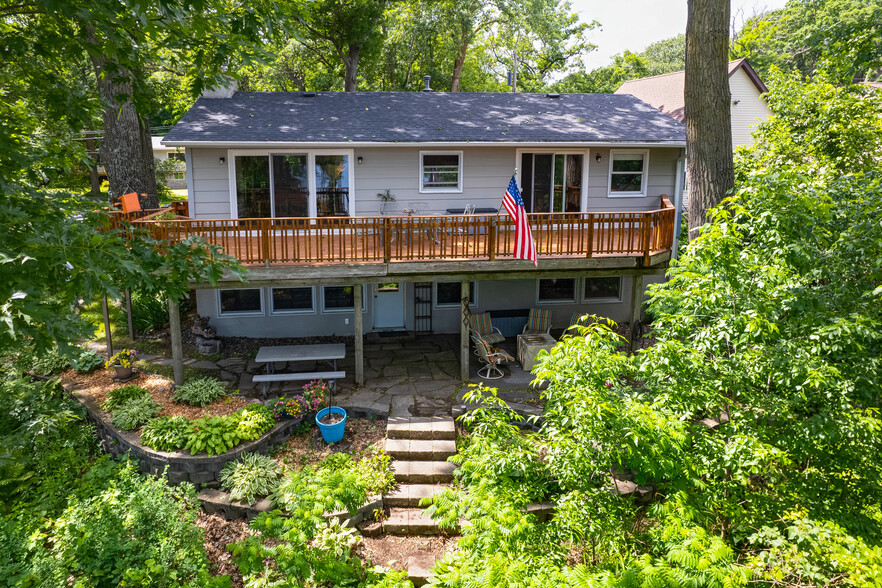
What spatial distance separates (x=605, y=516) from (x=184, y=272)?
511 centimetres

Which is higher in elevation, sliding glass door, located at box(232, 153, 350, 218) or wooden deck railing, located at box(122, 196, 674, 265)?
sliding glass door, located at box(232, 153, 350, 218)

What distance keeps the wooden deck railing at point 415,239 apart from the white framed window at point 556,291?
2.87 metres

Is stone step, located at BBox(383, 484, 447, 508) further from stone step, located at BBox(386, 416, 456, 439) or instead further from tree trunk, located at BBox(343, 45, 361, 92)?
tree trunk, located at BBox(343, 45, 361, 92)

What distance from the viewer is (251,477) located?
8.61 m

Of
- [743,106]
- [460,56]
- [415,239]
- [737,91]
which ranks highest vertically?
[460,56]

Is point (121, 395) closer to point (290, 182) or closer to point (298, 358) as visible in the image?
point (298, 358)

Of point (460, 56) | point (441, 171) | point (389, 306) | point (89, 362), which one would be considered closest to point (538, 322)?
point (389, 306)

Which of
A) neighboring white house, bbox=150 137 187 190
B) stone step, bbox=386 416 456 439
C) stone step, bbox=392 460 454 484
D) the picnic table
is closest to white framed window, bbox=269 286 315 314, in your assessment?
the picnic table

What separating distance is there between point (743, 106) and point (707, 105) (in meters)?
18.3

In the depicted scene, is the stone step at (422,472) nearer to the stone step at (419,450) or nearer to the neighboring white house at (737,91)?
the stone step at (419,450)

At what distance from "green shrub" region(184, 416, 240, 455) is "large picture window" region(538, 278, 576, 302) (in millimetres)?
8071

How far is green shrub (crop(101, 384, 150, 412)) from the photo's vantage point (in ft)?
33.0

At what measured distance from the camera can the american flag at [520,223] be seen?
32.7 ft

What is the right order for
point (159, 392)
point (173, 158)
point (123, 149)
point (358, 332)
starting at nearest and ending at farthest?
point (159, 392), point (358, 332), point (123, 149), point (173, 158)
